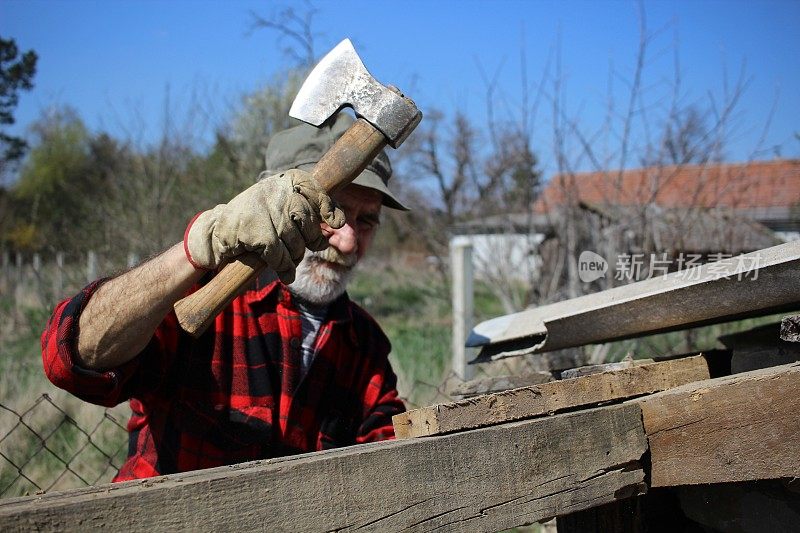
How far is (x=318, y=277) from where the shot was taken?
7.36ft

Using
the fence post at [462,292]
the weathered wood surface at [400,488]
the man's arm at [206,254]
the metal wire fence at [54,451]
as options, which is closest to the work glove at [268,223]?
the man's arm at [206,254]

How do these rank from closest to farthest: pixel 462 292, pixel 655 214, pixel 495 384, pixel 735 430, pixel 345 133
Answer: pixel 735 430 → pixel 345 133 → pixel 495 384 → pixel 462 292 → pixel 655 214

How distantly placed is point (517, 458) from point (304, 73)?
789cm

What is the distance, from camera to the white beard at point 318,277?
2.24 m

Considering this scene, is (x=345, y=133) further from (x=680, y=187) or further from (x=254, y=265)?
(x=680, y=187)

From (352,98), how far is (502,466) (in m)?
1.01

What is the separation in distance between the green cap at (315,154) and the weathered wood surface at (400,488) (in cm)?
126

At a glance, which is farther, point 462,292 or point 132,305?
point 462,292

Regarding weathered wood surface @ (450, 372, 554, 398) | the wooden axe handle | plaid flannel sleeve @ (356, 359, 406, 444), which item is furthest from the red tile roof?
the wooden axe handle

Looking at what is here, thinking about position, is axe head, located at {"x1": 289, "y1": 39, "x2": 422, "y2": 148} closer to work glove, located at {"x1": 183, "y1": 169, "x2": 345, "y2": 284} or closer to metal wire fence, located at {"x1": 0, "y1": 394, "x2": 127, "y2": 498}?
work glove, located at {"x1": 183, "y1": 169, "x2": 345, "y2": 284}

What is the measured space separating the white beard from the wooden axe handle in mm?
615

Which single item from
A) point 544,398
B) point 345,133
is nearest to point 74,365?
point 345,133

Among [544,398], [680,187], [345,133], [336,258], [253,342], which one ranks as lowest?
[544,398]

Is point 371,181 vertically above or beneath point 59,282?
beneath
